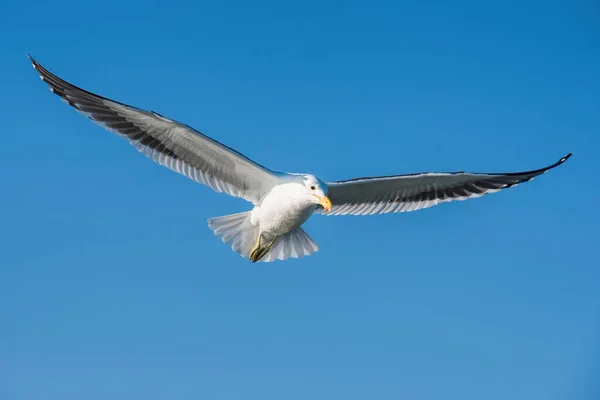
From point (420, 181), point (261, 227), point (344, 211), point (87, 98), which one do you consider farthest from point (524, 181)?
point (87, 98)

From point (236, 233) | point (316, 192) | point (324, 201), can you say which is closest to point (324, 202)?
point (324, 201)

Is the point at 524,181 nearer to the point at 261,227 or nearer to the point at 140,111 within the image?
the point at 261,227

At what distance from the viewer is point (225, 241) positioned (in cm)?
812

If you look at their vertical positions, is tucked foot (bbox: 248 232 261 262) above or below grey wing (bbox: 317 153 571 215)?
below

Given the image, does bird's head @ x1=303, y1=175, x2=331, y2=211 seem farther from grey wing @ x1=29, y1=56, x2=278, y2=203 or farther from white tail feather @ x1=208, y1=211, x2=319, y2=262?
white tail feather @ x1=208, y1=211, x2=319, y2=262

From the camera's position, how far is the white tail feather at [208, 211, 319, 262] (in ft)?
26.6

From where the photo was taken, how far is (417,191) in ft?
27.9

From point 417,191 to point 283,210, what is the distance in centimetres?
166

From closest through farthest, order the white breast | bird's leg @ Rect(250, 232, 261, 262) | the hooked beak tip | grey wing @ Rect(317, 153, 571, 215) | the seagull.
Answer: the hooked beak tip → the white breast → the seagull → bird's leg @ Rect(250, 232, 261, 262) → grey wing @ Rect(317, 153, 571, 215)

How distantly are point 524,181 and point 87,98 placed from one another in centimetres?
432

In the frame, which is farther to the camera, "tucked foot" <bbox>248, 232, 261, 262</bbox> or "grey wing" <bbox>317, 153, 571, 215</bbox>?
"grey wing" <bbox>317, 153, 571, 215</bbox>

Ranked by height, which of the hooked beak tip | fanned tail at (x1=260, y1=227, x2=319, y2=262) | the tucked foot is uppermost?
fanned tail at (x1=260, y1=227, x2=319, y2=262)

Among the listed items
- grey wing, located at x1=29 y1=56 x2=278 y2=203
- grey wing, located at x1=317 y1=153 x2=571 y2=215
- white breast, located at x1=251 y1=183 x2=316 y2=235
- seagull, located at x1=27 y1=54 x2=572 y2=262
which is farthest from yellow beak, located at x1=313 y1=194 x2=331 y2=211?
grey wing, located at x1=317 y1=153 x2=571 y2=215

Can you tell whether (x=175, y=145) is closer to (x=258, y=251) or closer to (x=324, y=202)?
(x=258, y=251)
